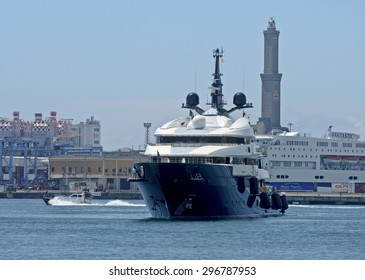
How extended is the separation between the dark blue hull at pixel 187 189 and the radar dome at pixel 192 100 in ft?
40.3

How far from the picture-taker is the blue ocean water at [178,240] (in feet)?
193

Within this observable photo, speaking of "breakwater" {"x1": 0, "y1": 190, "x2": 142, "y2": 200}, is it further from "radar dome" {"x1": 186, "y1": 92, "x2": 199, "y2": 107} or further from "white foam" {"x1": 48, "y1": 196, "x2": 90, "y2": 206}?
"radar dome" {"x1": 186, "y1": 92, "x2": 199, "y2": 107}

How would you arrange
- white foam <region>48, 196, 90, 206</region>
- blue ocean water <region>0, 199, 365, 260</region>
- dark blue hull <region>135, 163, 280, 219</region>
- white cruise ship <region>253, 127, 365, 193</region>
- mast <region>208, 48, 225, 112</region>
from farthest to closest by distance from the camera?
white cruise ship <region>253, 127, 365, 193</region> < white foam <region>48, 196, 90, 206</region> < mast <region>208, 48, 225, 112</region> < dark blue hull <region>135, 163, 280, 219</region> < blue ocean water <region>0, 199, 365, 260</region>

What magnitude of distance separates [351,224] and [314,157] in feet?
325

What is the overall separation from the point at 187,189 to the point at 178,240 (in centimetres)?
1435

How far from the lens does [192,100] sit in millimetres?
95312

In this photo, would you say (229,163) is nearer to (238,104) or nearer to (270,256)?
(238,104)

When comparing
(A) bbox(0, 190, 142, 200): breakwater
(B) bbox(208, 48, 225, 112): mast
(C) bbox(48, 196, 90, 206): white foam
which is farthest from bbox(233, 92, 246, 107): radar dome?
(A) bbox(0, 190, 142, 200): breakwater

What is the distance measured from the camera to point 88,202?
144625 millimetres

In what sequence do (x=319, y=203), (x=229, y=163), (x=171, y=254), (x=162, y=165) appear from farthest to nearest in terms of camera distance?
(x=319, y=203) → (x=229, y=163) → (x=162, y=165) → (x=171, y=254)

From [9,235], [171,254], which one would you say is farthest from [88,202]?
[171,254]

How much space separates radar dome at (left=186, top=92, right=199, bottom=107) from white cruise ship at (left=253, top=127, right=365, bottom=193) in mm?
88896

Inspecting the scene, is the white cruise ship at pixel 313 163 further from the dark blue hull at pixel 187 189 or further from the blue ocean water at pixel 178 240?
the dark blue hull at pixel 187 189

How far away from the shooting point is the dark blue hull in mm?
79688
